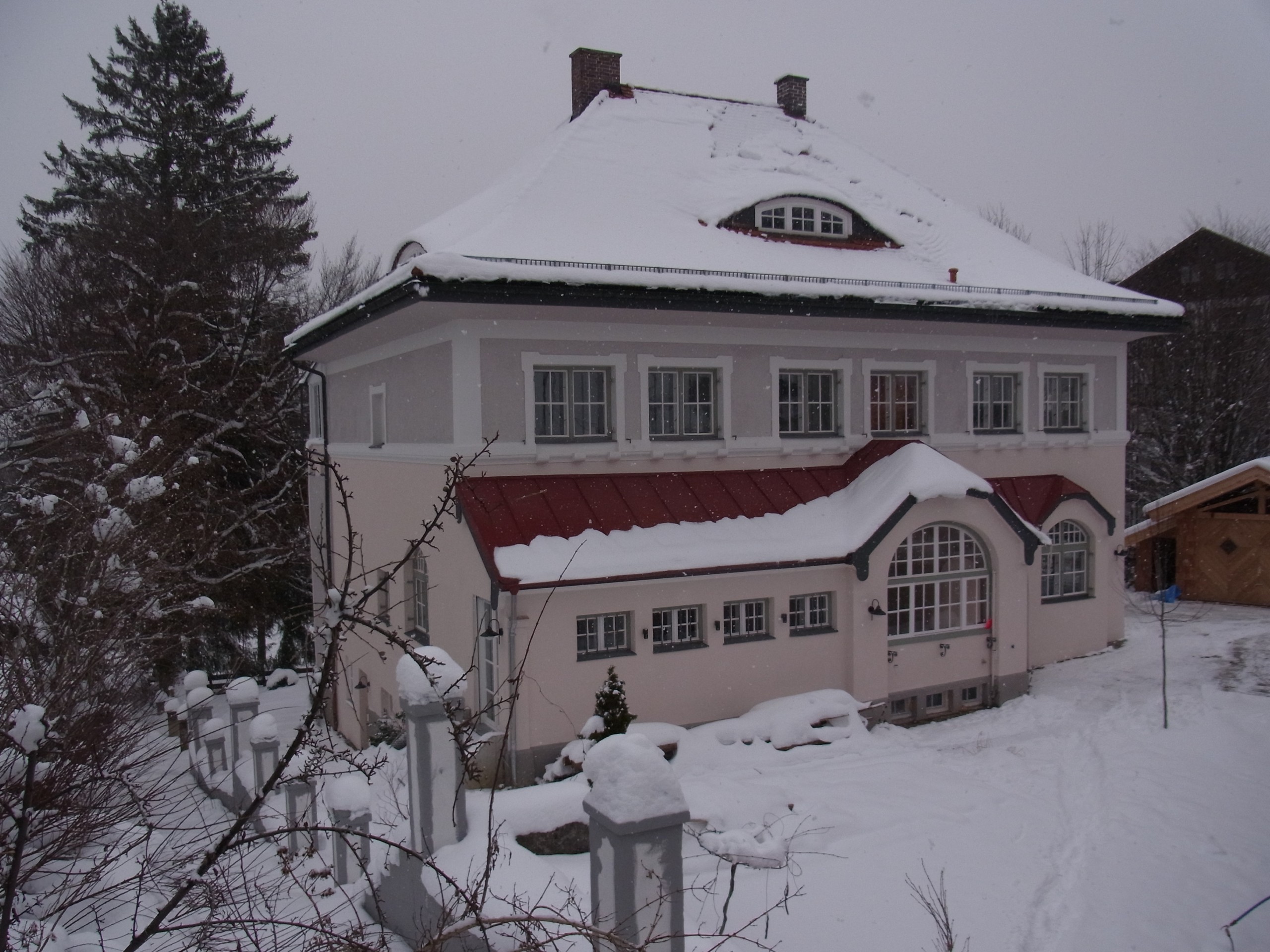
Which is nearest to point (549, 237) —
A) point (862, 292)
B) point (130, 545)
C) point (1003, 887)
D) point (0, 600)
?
point (862, 292)

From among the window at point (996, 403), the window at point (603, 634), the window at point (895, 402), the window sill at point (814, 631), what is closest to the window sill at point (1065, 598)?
the window at point (996, 403)

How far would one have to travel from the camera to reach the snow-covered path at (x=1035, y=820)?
8.29 m

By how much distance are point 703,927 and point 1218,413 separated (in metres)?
28.6

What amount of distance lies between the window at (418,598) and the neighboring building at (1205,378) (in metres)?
25.7

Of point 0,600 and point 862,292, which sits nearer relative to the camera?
point 0,600

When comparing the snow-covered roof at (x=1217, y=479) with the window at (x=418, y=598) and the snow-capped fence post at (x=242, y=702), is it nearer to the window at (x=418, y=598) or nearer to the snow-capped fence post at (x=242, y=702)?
the window at (x=418, y=598)

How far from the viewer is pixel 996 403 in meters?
17.0

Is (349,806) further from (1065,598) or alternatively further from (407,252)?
(1065,598)

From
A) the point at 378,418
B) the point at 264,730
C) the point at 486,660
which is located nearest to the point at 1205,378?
the point at 378,418

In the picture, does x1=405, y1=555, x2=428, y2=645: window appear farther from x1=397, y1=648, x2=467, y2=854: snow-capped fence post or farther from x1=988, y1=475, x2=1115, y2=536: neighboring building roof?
x1=988, y1=475, x2=1115, y2=536: neighboring building roof

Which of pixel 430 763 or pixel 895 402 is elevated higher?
pixel 895 402

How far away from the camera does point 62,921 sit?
518 cm

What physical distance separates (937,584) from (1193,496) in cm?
1000

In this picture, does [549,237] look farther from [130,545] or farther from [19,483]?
[19,483]
